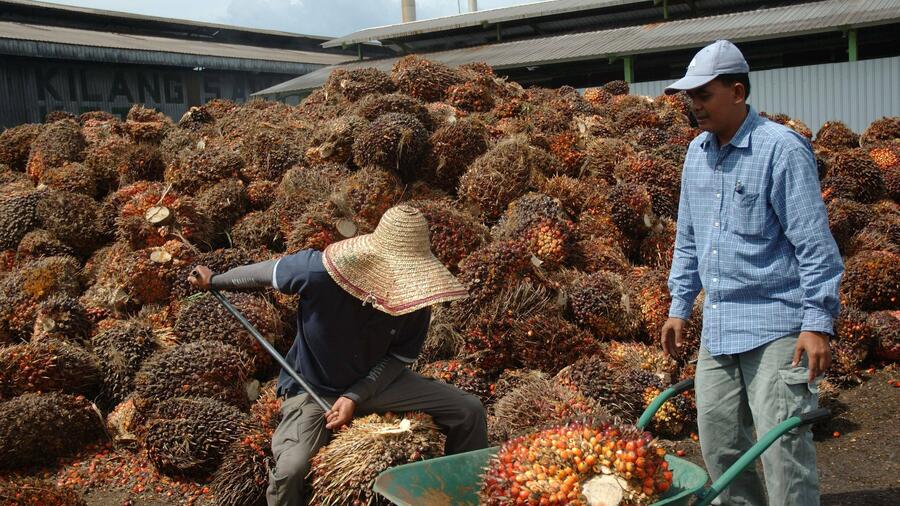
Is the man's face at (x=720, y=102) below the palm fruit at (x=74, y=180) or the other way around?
the other way around

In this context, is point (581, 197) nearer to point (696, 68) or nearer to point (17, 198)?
point (696, 68)

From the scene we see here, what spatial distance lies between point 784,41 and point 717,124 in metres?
16.9

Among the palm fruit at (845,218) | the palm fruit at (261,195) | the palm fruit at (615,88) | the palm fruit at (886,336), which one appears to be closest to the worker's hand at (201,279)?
the palm fruit at (261,195)

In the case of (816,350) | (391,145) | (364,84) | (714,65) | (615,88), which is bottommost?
(816,350)

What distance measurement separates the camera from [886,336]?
20.3 ft

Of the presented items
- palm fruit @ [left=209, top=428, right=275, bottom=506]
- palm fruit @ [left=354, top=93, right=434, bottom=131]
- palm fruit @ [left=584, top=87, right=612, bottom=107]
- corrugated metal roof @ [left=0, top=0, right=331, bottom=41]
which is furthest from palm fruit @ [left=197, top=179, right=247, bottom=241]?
corrugated metal roof @ [left=0, top=0, right=331, bottom=41]

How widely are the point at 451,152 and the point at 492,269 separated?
225cm

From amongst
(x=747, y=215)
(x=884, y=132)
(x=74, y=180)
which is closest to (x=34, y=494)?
(x=747, y=215)

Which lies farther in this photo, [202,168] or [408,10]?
[408,10]

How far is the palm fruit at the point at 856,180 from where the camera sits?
9.32 meters

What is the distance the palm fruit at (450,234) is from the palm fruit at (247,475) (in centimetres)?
235

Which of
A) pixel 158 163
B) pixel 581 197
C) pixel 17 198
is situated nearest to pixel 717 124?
pixel 581 197

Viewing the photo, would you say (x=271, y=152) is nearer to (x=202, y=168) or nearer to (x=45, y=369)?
(x=202, y=168)

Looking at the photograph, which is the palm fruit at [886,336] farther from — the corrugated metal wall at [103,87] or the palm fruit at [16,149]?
the corrugated metal wall at [103,87]
